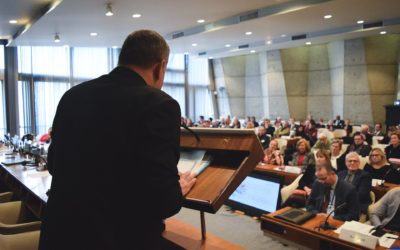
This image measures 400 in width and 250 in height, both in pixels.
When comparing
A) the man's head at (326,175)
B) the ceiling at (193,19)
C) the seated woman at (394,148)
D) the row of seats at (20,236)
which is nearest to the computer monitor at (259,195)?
the man's head at (326,175)

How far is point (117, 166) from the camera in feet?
3.00

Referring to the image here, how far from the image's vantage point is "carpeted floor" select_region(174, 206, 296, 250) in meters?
4.49

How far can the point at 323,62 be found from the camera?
14289mm

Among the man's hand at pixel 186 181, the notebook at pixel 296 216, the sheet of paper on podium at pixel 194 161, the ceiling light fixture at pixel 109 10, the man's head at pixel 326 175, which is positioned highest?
the ceiling light fixture at pixel 109 10

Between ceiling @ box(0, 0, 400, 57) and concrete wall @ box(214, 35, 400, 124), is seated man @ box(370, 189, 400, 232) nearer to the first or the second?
ceiling @ box(0, 0, 400, 57)

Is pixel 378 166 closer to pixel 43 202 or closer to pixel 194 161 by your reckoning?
pixel 43 202

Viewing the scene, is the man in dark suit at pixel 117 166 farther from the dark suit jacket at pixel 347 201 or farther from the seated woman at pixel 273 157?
the seated woman at pixel 273 157

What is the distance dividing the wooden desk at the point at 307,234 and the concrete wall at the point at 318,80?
10802 millimetres

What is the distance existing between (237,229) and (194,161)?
4.04 metres

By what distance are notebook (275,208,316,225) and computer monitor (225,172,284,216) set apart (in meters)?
→ 1.39

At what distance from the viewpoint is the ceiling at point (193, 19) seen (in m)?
6.93

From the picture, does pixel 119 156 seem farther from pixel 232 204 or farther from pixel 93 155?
pixel 232 204

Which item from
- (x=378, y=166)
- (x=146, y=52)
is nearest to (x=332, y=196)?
(x=378, y=166)

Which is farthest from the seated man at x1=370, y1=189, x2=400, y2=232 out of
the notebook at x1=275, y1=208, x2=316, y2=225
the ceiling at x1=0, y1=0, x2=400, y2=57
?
the ceiling at x1=0, y1=0, x2=400, y2=57
